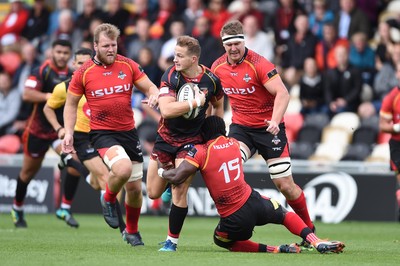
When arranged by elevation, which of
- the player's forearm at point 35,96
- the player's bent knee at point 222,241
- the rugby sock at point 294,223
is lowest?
the player's bent knee at point 222,241

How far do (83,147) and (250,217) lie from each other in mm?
4393

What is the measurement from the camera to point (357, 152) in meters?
19.3

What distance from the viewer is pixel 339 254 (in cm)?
1082

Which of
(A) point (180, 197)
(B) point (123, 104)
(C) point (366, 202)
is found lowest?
(C) point (366, 202)

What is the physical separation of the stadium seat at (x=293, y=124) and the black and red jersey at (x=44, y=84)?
6.14 meters

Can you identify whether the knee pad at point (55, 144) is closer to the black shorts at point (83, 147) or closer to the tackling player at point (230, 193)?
the black shorts at point (83, 147)

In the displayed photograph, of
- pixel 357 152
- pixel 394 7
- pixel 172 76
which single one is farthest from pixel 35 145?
pixel 394 7

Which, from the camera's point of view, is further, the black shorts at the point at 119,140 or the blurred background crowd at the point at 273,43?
the blurred background crowd at the point at 273,43

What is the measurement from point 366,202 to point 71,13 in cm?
968

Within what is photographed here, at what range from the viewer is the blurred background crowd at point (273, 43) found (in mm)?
20422

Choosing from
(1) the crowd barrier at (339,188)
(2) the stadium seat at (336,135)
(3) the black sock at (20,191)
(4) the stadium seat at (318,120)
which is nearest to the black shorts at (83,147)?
(3) the black sock at (20,191)

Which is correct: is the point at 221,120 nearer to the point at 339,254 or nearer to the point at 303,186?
the point at 339,254

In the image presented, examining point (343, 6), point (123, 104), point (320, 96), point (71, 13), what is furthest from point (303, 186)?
point (71, 13)

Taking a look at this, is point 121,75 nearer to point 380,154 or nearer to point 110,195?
point 110,195
